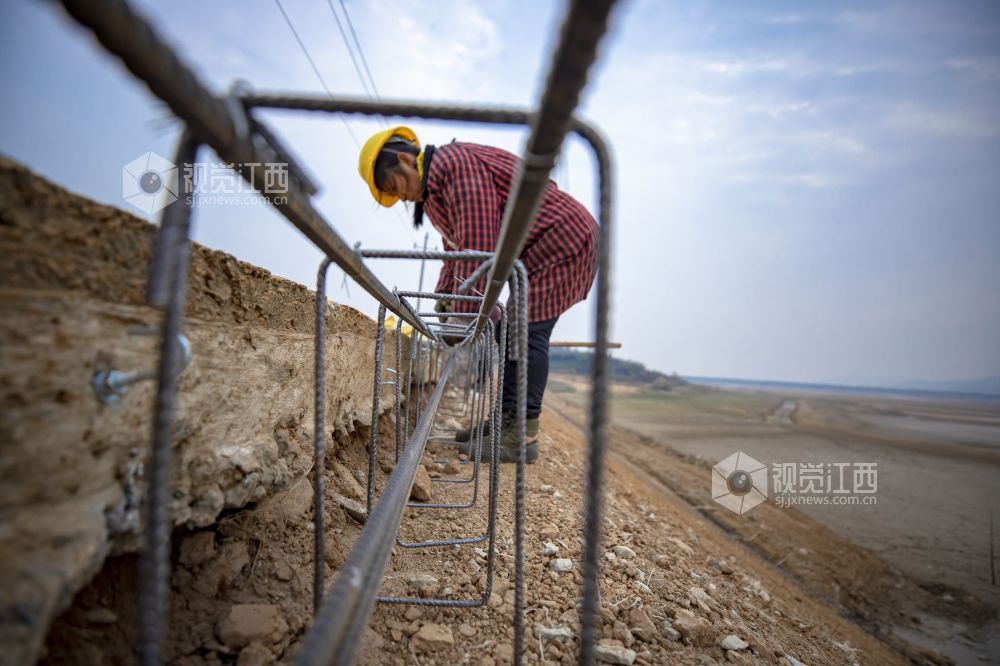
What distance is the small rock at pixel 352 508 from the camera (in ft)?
5.78

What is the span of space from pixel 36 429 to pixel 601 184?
83 cm

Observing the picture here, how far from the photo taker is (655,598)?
1.73 m

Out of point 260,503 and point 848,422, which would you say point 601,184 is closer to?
point 260,503

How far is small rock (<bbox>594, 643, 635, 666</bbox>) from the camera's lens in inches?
53.7

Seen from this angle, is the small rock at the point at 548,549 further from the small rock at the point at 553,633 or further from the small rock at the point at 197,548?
the small rock at the point at 197,548

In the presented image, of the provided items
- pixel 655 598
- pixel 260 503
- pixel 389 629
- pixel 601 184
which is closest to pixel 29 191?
pixel 601 184

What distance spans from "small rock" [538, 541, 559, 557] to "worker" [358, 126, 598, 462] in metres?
0.79

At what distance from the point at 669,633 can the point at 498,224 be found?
1859 millimetres

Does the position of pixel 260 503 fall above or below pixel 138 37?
below

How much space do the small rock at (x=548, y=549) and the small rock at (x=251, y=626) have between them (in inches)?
42.5

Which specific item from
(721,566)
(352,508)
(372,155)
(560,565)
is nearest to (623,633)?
(560,565)

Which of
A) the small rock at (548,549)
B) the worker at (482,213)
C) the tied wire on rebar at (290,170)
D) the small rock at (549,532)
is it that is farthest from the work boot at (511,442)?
the tied wire on rebar at (290,170)

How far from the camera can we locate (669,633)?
1.54 meters

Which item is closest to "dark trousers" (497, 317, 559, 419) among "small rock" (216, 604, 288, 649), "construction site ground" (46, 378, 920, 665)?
"construction site ground" (46, 378, 920, 665)
